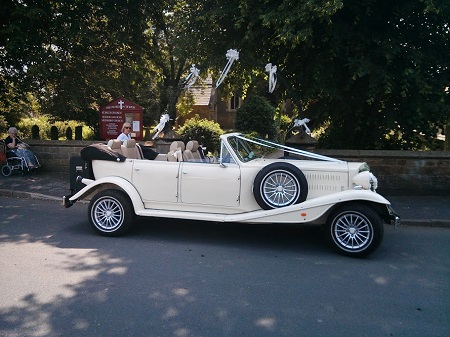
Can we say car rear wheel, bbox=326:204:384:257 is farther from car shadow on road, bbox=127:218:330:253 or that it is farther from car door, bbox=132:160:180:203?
car door, bbox=132:160:180:203

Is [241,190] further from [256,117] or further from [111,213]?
[256,117]

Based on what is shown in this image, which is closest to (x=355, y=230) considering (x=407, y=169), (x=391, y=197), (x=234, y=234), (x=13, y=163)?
(x=234, y=234)

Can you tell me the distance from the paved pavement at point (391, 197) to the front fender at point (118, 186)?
8.71 feet

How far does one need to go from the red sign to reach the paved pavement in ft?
5.68

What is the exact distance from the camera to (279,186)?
6.30m

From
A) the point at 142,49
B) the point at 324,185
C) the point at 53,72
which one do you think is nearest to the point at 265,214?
the point at 324,185

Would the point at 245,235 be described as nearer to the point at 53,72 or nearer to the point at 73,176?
the point at 73,176

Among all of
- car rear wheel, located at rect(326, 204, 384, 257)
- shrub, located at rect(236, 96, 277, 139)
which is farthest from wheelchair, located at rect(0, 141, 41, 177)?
car rear wheel, located at rect(326, 204, 384, 257)

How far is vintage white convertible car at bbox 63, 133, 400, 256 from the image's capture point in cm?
608

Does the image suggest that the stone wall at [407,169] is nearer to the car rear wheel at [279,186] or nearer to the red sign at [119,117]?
the car rear wheel at [279,186]

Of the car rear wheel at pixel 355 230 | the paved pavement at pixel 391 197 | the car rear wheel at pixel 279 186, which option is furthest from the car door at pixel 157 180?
the paved pavement at pixel 391 197

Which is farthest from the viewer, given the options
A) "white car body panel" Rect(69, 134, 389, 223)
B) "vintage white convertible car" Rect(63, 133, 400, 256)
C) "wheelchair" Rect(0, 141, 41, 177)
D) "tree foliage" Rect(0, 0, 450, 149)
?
"wheelchair" Rect(0, 141, 41, 177)

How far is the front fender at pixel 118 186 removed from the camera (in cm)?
679

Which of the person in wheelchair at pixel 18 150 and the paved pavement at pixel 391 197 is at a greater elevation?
the person in wheelchair at pixel 18 150
